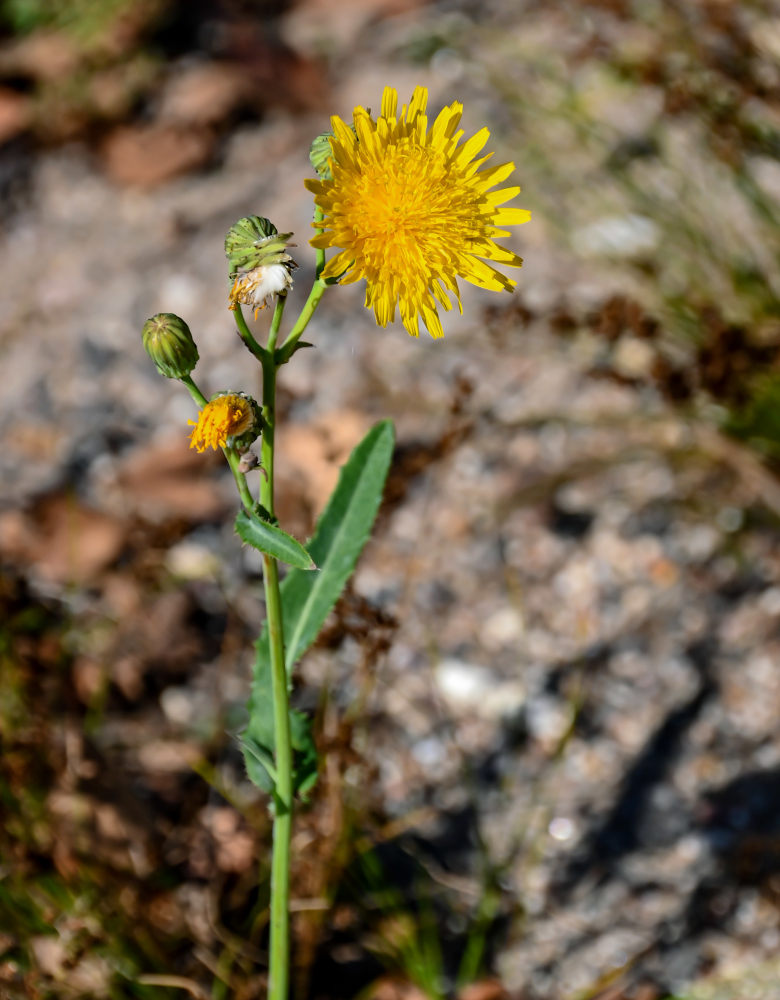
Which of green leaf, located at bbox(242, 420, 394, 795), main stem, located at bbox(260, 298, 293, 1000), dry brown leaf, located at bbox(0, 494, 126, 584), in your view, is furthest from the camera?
dry brown leaf, located at bbox(0, 494, 126, 584)

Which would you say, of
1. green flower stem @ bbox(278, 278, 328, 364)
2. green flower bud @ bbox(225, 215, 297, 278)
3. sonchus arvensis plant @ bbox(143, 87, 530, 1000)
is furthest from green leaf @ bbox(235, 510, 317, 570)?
green flower bud @ bbox(225, 215, 297, 278)

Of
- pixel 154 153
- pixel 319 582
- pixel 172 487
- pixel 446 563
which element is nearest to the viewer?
pixel 319 582

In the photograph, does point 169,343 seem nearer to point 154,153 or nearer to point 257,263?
point 257,263

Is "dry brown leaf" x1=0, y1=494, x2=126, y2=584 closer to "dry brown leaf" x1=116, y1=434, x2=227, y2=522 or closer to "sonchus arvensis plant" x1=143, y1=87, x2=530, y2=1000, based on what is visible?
"dry brown leaf" x1=116, y1=434, x2=227, y2=522

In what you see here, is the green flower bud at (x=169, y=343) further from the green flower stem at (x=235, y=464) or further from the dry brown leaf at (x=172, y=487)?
the dry brown leaf at (x=172, y=487)

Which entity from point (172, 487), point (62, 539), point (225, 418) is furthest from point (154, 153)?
point (225, 418)

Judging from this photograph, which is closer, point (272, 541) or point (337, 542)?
point (272, 541)

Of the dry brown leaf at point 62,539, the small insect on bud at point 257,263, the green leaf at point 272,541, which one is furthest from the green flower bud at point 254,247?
the dry brown leaf at point 62,539

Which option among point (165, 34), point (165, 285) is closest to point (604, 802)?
point (165, 285)
